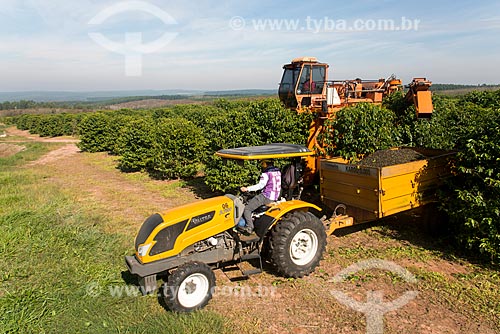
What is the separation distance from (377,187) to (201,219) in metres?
2.99

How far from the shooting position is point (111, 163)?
60.3 feet

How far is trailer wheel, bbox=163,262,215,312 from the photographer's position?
4293 millimetres

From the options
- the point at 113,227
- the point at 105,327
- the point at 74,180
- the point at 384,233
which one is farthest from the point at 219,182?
the point at 74,180

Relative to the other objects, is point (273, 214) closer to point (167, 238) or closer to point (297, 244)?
point (297, 244)

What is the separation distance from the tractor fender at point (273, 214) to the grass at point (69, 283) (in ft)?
4.56

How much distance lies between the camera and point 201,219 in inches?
188

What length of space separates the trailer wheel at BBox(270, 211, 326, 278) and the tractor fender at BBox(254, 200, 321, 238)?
11cm

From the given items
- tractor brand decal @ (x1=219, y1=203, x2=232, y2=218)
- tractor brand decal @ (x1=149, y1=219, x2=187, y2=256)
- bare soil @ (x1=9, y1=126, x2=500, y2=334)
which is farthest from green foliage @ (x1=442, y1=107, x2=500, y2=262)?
tractor brand decal @ (x1=149, y1=219, x2=187, y2=256)

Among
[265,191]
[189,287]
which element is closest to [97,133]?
[265,191]

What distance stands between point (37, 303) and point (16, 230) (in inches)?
110

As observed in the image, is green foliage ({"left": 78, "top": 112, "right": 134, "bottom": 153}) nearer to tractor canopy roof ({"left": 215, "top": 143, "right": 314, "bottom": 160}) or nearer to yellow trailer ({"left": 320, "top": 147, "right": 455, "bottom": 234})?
yellow trailer ({"left": 320, "top": 147, "right": 455, "bottom": 234})

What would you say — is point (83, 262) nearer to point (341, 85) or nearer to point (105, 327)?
point (105, 327)

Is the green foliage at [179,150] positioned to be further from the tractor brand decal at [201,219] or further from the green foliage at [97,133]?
the green foliage at [97,133]

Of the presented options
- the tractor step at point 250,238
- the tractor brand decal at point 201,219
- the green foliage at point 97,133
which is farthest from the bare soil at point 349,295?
the green foliage at point 97,133
